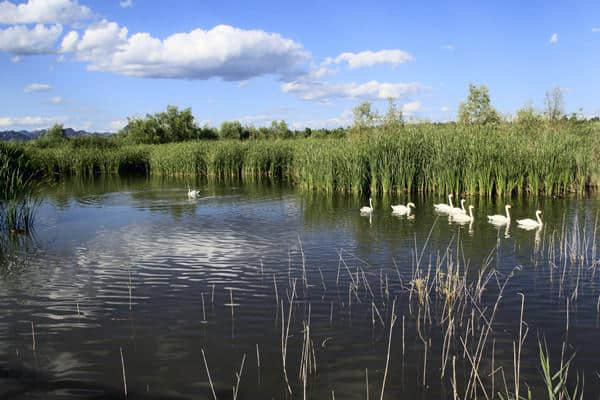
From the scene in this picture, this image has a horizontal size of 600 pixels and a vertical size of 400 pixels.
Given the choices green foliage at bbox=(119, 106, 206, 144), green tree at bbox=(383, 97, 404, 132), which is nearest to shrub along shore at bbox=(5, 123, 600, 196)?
green tree at bbox=(383, 97, 404, 132)

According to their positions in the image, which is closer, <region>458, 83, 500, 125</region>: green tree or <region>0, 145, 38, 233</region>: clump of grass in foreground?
<region>0, 145, 38, 233</region>: clump of grass in foreground

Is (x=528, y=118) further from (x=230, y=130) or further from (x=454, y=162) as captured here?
(x=230, y=130)

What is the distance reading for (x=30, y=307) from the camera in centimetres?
959

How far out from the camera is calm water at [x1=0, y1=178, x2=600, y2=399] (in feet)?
22.3

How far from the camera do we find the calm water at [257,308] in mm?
6797

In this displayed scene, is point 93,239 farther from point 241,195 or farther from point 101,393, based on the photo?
point 241,195

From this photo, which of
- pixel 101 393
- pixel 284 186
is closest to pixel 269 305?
pixel 101 393

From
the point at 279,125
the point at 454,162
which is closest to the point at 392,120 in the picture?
the point at 454,162

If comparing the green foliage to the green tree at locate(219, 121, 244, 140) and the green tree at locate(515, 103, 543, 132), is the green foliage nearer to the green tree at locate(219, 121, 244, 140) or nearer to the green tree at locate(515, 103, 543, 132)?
the green tree at locate(219, 121, 244, 140)

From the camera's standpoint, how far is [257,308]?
9.31 metres

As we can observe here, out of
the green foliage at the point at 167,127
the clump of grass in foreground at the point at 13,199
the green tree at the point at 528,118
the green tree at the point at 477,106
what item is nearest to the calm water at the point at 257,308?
the clump of grass in foreground at the point at 13,199

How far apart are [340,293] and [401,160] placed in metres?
16.5

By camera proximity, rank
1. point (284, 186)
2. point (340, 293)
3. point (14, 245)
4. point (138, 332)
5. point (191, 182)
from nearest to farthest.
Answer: point (138, 332)
point (340, 293)
point (14, 245)
point (284, 186)
point (191, 182)

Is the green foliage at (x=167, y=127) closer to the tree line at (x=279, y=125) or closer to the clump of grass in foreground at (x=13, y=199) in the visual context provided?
the tree line at (x=279, y=125)
